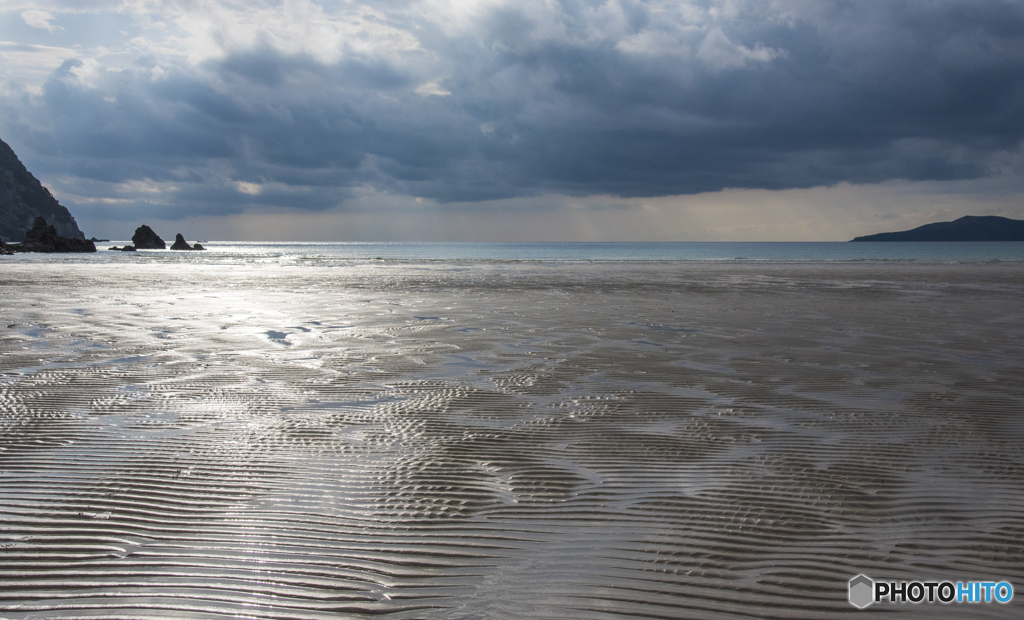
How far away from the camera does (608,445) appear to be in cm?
527

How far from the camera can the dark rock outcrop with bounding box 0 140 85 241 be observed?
466 ft

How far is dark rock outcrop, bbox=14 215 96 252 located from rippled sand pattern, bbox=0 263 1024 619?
307ft

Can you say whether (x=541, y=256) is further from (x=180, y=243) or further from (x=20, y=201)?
(x=20, y=201)

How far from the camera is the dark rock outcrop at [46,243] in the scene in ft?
270

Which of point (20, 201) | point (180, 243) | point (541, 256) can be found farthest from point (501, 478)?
point (20, 201)

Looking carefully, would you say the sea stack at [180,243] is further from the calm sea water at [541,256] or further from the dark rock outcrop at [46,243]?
the dark rock outcrop at [46,243]

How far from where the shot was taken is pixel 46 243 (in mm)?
83750

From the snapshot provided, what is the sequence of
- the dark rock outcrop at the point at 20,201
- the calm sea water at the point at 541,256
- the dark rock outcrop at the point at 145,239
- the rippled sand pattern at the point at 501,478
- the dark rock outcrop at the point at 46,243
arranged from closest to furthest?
the rippled sand pattern at the point at 501,478 → the calm sea water at the point at 541,256 → the dark rock outcrop at the point at 46,243 → the dark rock outcrop at the point at 145,239 → the dark rock outcrop at the point at 20,201

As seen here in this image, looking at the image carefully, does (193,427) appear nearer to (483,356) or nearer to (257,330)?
(483,356)

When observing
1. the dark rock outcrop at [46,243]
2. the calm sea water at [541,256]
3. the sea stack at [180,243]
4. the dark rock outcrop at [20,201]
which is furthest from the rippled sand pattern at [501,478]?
the dark rock outcrop at [20,201]

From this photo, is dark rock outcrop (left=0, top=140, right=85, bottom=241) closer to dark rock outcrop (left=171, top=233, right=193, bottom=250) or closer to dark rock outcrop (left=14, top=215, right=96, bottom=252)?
dark rock outcrop (left=171, top=233, right=193, bottom=250)

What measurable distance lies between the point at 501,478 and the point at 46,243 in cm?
10430

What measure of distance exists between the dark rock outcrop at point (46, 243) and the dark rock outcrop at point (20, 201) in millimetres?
61232

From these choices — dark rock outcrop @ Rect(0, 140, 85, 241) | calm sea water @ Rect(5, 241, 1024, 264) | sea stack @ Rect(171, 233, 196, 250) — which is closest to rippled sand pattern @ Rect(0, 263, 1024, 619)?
calm sea water @ Rect(5, 241, 1024, 264)
